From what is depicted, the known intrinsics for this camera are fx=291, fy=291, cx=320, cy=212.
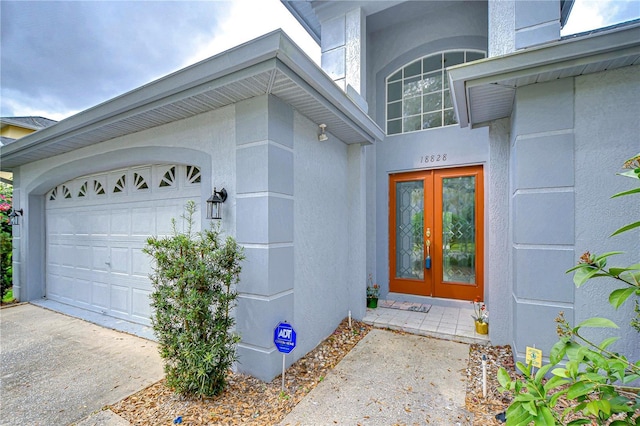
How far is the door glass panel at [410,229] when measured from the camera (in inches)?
226

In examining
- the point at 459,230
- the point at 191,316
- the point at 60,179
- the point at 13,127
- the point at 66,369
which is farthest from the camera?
the point at 13,127

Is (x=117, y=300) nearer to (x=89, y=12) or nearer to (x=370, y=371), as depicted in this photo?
(x=370, y=371)

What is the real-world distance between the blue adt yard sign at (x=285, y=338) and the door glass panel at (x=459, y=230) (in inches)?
146

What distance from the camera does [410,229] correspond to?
5848mm

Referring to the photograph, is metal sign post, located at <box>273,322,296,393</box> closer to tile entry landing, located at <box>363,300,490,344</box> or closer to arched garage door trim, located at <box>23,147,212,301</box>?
arched garage door trim, located at <box>23,147,212,301</box>

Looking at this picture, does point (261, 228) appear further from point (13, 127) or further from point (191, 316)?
point (13, 127)

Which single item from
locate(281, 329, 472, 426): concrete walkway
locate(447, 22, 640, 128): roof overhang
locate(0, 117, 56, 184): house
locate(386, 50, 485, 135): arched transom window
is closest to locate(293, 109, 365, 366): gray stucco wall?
locate(281, 329, 472, 426): concrete walkway

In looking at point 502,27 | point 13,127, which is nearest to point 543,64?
point 502,27

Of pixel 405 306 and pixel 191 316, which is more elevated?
pixel 191 316

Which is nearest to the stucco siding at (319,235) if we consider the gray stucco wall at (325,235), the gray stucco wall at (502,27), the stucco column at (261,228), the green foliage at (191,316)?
the gray stucco wall at (325,235)

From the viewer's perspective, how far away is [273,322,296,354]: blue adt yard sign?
292 cm

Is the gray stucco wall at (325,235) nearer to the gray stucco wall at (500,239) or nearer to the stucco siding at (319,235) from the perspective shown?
the stucco siding at (319,235)

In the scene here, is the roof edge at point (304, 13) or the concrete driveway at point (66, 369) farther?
the roof edge at point (304, 13)

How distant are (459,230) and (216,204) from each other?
14.2 feet
